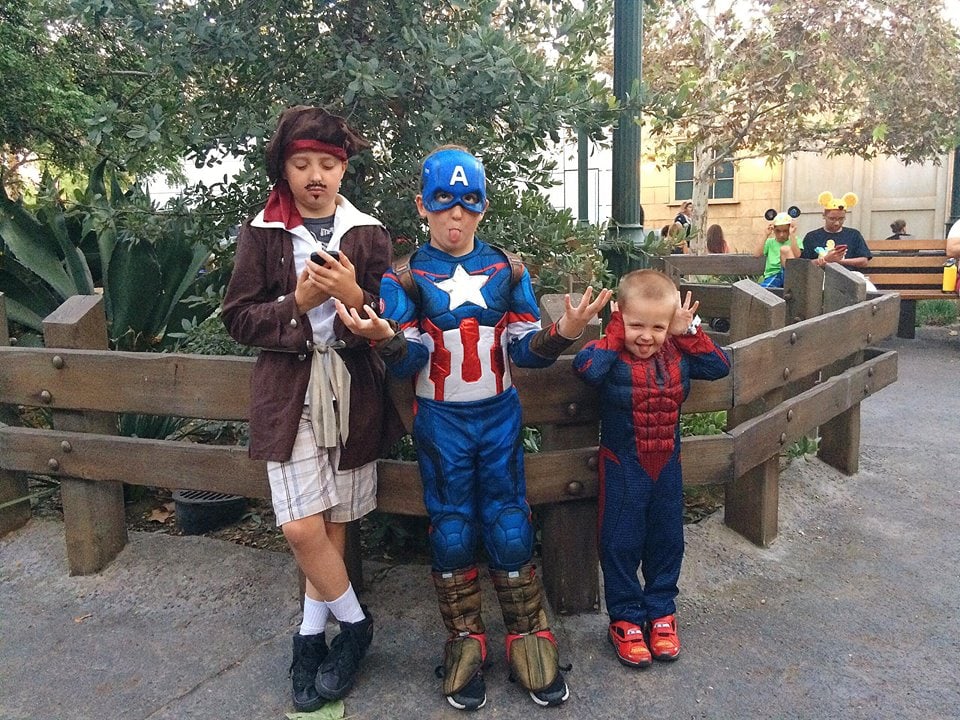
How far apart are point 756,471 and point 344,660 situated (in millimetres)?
1980

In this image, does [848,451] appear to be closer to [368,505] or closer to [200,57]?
[368,505]

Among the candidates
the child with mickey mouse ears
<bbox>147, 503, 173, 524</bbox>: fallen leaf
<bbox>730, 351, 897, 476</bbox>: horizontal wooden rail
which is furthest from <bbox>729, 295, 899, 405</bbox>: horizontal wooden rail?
<bbox>147, 503, 173, 524</bbox>: fallen leaf

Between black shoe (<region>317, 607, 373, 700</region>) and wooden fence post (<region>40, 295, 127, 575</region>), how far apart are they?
1.33 m

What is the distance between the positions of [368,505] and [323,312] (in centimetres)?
73

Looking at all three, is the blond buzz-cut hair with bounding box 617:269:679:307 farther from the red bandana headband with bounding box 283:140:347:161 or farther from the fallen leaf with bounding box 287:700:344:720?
the fallen leaf with bounding box 287:700:344:720

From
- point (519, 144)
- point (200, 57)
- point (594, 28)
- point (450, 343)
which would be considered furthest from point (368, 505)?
point (594, 28)

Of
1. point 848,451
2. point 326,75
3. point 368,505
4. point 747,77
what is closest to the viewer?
point 368,505

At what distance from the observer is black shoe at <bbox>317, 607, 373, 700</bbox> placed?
2.62 m

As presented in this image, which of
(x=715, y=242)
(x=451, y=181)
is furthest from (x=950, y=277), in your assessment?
(x=451, y=181)

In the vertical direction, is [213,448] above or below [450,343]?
below

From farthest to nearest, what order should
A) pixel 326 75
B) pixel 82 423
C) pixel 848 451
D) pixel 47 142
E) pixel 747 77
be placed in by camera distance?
pixel 747 77
pixel 47 142
pixel 848 451
pixel 82 423
pixel 326 75

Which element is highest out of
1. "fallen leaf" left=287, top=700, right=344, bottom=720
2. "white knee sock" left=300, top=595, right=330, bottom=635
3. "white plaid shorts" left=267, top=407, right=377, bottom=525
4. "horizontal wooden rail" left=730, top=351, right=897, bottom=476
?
"white plaid shorts" left=267, top=407, right=377, bottom=525

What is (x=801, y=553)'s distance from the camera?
3.66m

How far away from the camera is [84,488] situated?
3416mm
